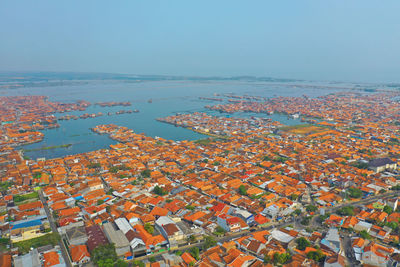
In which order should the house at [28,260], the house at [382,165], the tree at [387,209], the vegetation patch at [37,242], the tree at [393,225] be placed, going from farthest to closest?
the house at [382,165], the tree at [387,209], the tree at [393,225], the vegetation patch at [37,242], the house at [28,260]

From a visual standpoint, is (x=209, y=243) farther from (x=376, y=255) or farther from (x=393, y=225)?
(x=393, y=225)

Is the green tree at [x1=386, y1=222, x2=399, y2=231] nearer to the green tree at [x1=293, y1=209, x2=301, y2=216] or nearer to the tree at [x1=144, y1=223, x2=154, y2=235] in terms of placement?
the green tree at [x1=293, y1=209, x2=301, y2=216]

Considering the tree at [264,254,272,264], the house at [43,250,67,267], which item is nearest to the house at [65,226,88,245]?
the house at [43,250,67,267]

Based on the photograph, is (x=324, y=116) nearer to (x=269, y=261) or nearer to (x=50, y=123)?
(x=269, y=261)

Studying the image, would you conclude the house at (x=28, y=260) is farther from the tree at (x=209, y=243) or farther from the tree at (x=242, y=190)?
the tree at (x=242, y=190)

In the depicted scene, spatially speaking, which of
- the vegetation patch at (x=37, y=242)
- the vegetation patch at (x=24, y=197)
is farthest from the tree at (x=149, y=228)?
the vegetation patch at (x=24, y=197)

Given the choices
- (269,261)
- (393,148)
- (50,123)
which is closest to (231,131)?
(393,148)
